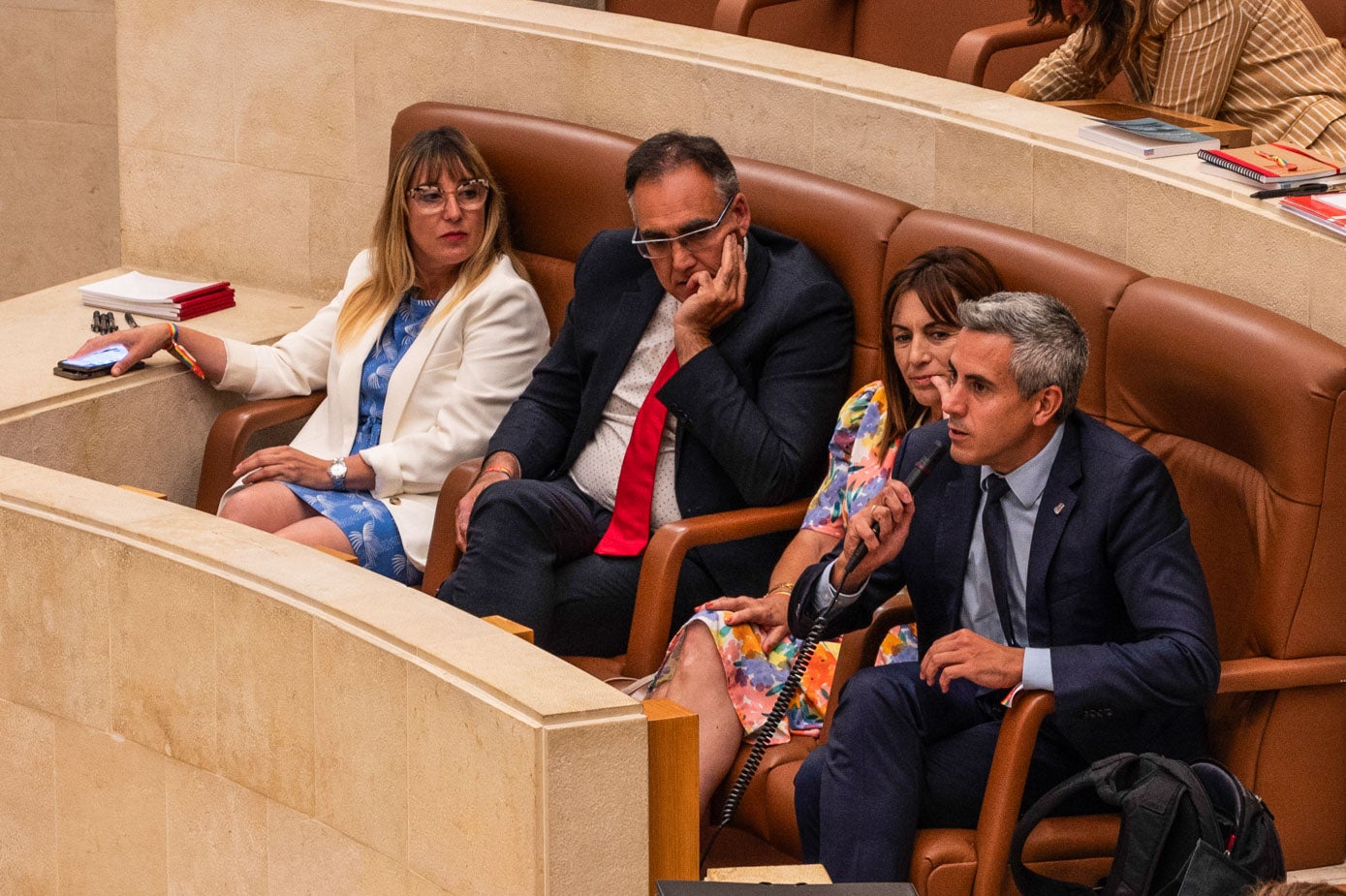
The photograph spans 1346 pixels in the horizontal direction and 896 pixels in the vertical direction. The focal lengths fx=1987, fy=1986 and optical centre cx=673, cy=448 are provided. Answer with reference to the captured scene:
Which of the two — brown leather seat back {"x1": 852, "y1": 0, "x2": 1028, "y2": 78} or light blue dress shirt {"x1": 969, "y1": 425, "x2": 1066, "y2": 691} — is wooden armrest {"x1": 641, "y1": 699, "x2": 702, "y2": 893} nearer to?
light blue dress shirt {"x1": 969, "y1": 425, "x2": 1066, "y2": 691}

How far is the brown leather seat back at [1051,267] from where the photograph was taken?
3.33m

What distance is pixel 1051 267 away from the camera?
3.41 meters

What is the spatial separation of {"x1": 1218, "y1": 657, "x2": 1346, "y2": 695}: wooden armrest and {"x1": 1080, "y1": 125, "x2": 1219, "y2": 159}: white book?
1020 mm

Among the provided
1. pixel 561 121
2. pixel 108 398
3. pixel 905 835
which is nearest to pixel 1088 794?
pixel 905 835

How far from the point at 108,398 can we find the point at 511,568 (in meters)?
1.29

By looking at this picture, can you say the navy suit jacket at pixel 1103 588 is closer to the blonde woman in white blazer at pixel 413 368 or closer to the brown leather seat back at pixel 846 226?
the brown leather seat back at pixel 846 226

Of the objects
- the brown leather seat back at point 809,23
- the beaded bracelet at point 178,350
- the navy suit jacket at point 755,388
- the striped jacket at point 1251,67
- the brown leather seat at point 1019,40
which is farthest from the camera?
the brown leather seat back at point 809,23

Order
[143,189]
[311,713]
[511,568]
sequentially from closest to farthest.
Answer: [311,713]
[511,568]
[143,189]

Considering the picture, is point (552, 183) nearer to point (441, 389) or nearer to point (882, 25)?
point (441, 389)

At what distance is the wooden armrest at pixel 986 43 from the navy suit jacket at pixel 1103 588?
193cm

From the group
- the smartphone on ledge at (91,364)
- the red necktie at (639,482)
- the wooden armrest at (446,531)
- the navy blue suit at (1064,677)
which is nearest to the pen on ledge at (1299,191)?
the navy blue suit at (1064,677)

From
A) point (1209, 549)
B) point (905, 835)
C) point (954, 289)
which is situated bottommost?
point (905, 835)

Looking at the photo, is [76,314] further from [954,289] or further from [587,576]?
[954,289]

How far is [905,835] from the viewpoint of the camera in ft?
9.67
